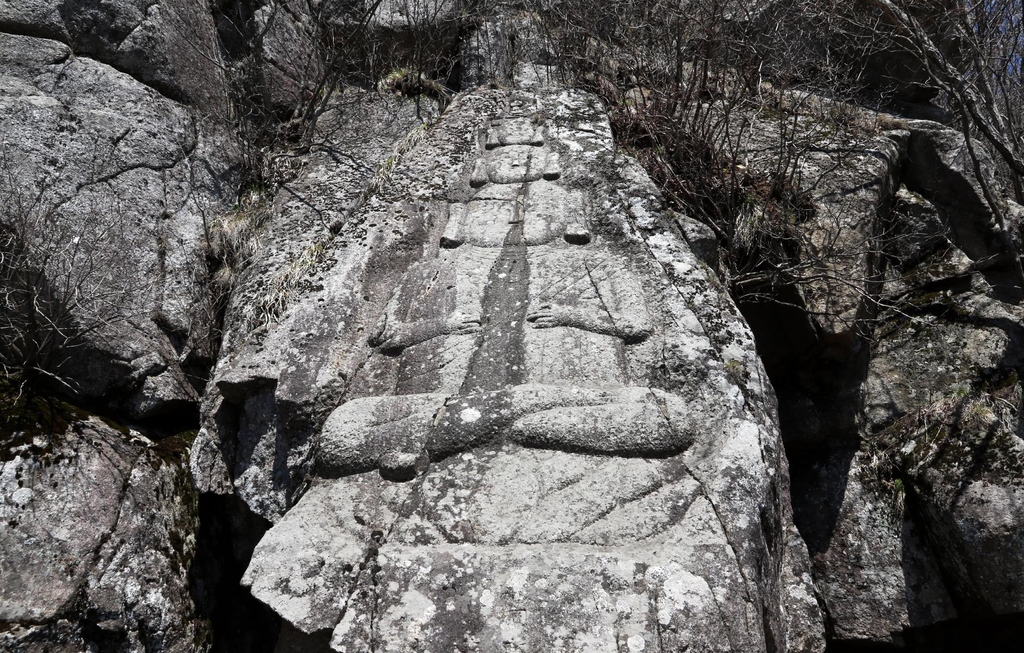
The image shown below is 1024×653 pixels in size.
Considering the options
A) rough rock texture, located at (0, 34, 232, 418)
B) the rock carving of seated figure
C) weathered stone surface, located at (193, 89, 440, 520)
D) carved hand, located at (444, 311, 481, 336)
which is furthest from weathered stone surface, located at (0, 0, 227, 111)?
carved hand, located at (444, 311, 481, 336)

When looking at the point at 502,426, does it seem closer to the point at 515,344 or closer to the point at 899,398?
the point at 515,344

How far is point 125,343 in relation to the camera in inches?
179

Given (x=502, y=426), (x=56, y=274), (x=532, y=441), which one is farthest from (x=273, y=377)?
(x=56, y=274)

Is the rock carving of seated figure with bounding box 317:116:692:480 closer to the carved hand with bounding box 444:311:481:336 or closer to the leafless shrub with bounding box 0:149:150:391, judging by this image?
the carved hand with bounding box 444:311:481:336

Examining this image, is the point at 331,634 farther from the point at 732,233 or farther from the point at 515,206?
the point at 732,233

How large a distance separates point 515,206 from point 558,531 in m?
2.38

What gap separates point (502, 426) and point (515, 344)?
2.03ft

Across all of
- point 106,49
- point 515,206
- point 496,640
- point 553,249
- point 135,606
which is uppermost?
point 106,49

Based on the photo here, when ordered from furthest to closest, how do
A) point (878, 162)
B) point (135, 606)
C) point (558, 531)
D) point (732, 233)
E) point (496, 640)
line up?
point (878, 162), point (732, 233), point (135, 606), point (558, 531), point (496, 640)

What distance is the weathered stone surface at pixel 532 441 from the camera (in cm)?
239

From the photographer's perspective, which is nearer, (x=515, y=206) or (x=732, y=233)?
(x=515, y=206)

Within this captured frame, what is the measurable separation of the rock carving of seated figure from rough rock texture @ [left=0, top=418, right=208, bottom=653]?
52.2 inches

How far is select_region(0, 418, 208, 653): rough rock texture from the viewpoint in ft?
11.3

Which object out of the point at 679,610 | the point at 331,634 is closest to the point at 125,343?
the point at 331,634
